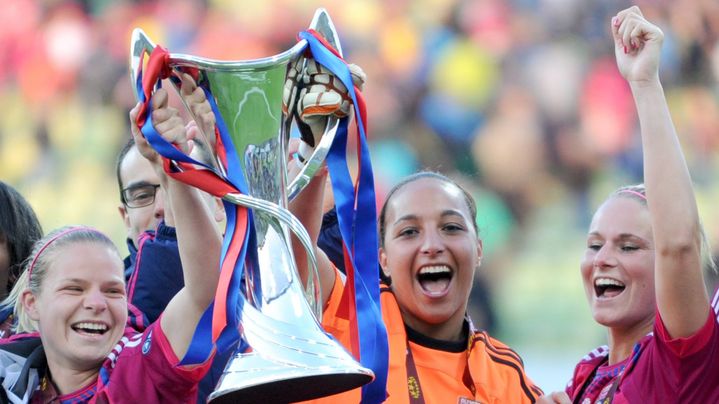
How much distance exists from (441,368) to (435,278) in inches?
8.2

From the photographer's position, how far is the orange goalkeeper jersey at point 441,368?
2.23 meters

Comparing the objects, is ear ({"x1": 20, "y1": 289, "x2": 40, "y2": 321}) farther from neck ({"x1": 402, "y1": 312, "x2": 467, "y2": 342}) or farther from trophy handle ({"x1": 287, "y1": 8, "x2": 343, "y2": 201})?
neck ({"x1": 402, "y1": 312, "x2": 467, "y2": 342})

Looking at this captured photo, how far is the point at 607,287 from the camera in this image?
2398 mm

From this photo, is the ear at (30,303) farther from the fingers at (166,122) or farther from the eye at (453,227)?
the eye at (453,227)

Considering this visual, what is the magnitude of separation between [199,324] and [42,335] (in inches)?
18.7

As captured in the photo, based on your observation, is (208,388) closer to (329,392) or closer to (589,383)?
(329,392)

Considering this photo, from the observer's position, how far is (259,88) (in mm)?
1773

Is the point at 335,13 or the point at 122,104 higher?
the point at 335,13

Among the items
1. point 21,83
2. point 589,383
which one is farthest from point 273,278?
point 21,83

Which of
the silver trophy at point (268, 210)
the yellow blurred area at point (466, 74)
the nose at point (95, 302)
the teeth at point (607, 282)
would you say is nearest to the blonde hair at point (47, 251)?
the nose at point (95, 302)

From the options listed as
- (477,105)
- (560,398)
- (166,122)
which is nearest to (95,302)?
(166,122)

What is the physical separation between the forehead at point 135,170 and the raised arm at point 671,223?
1283 mm

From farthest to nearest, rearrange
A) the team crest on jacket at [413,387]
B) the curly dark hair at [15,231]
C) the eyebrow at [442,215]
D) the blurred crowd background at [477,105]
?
the blurred crowd background at [477,105], the curly dark hair at [15,231], the eyebrow at [442,215], the team crest on jacket at [413,387]

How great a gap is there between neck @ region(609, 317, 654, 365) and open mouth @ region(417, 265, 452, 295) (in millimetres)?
367
